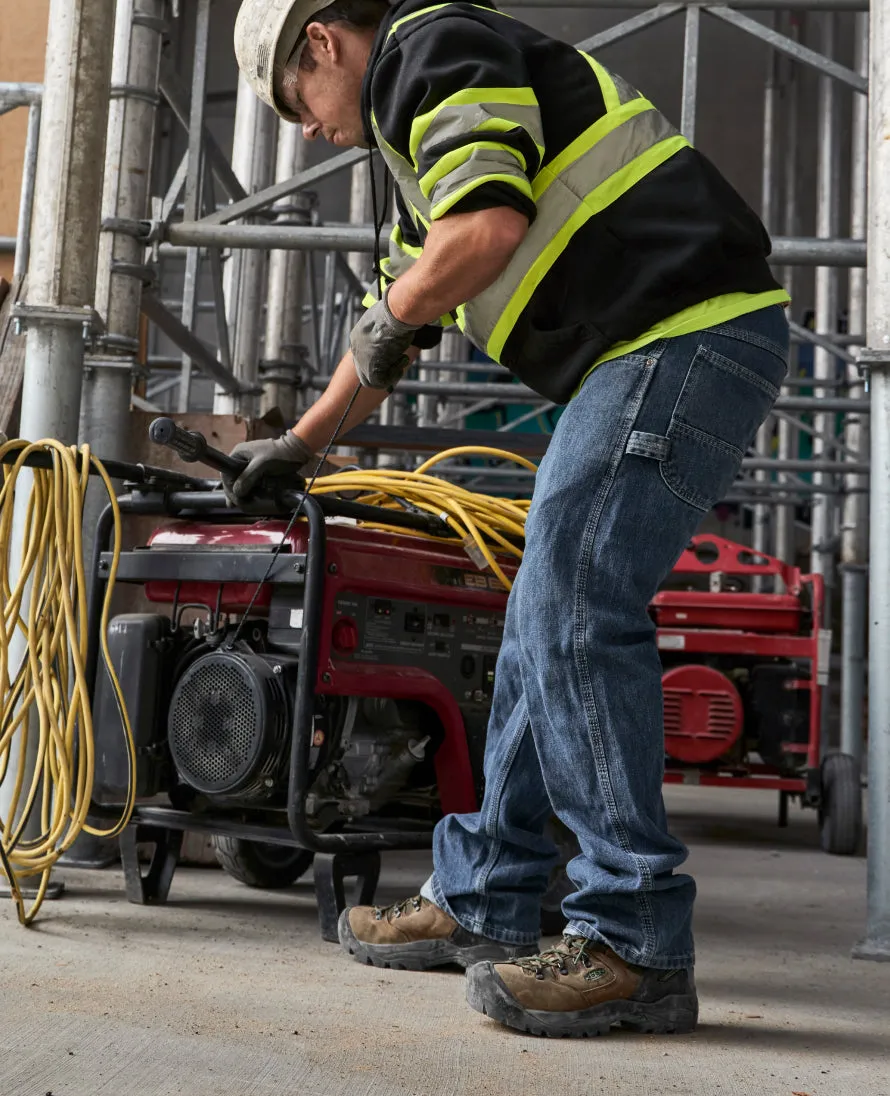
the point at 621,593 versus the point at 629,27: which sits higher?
the point at 629,27

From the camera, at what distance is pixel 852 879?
4.07m

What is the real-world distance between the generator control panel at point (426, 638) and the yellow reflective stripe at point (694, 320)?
798 millimetres

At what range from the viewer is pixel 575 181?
1963mm

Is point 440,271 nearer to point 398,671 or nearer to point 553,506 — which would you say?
point 553,506

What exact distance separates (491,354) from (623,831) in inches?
31.2

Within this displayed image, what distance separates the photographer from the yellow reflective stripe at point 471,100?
1819 millimetres

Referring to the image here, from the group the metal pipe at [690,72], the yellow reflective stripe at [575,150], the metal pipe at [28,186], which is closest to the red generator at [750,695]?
the metal pipe at [690,72]

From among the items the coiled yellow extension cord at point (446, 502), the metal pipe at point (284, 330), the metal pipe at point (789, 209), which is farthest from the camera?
the metal pipe at point (789, 209)

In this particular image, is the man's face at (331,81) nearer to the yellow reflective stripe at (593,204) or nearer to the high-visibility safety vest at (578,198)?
the high-visibility safety vest at (578,198)

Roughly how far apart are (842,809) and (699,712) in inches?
25.5

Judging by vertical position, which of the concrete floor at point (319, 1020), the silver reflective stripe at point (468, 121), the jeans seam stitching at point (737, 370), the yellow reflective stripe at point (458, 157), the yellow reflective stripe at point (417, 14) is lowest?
the concrete floor at point (319, 1020)

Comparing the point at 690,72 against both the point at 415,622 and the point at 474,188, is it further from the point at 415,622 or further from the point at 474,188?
the point at 474,188

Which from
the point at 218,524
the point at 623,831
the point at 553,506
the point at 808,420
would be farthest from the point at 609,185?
the point at 808,420

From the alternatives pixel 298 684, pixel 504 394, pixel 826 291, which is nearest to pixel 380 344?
pixel 298 684
